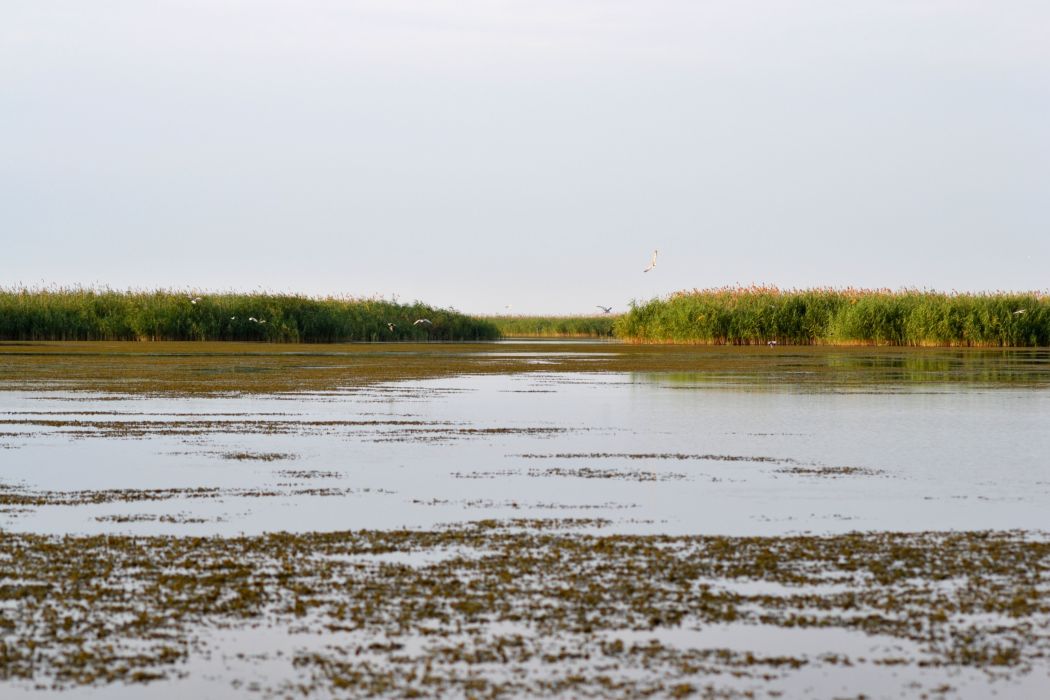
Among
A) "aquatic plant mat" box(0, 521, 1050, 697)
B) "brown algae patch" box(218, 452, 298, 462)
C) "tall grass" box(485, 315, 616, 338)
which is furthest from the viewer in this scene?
"tall grass" box(485, 315, 616, 338)

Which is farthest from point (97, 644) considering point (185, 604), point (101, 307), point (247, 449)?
point (101, 307)

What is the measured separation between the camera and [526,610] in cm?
545

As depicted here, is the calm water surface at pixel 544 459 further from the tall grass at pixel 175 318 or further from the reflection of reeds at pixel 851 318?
the tall grass at pixel 175 318

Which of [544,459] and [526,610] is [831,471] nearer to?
[544,459]

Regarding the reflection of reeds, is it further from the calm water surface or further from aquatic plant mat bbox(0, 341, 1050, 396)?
the calm water surface

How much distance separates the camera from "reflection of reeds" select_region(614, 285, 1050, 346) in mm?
43625

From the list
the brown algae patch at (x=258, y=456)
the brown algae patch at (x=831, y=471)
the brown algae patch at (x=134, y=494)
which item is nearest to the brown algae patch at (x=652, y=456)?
the brown algae patch at (x=831, y=471)

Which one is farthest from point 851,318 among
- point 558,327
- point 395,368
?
point 558,327

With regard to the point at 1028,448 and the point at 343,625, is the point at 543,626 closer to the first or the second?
the point at 343,625

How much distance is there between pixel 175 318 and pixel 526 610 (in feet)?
142

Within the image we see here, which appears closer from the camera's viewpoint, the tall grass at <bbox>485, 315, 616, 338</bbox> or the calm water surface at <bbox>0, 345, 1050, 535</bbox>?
the calm water surface at <bbox>0, 345, 1050, 535</bbox>

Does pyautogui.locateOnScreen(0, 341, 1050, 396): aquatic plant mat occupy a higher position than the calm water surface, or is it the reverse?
pyautogui.locateOnScreen(0, 341, 1050, 396): aquatic plant mat

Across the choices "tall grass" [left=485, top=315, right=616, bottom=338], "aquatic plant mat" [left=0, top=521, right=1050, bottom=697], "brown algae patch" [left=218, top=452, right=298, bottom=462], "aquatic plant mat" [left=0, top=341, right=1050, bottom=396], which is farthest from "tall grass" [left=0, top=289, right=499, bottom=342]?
"aquatic plant mat" [left=0, top=521, right=1050, bottom=697]

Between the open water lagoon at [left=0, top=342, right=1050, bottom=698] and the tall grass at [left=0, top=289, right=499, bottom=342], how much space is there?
108ft
